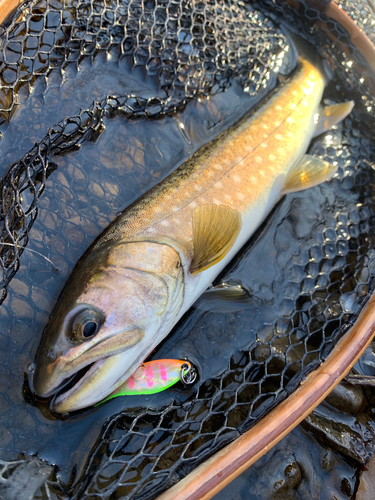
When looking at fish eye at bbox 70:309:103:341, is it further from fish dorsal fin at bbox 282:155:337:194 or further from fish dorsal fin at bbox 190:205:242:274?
fish dorsal fin at bbox 282:155:337:194

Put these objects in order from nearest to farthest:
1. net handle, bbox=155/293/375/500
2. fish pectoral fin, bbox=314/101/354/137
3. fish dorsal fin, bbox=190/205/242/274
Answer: net handle, bbox=155/293/375/500 < fish dorsal fin, bbox=190/205/242/274 < fish pectoral fin, bbox=314/101/354/137

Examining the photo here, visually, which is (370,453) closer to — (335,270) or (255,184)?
(335,270)

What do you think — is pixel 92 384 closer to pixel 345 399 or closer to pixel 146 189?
pixel 146 189

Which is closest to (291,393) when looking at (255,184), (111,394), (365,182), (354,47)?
(111,394)

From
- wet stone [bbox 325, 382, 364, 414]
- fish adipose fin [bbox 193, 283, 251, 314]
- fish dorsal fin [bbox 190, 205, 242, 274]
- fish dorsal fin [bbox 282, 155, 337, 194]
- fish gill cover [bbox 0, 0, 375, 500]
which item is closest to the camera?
fish gill cover [bbox 0, 0, 375, 500]

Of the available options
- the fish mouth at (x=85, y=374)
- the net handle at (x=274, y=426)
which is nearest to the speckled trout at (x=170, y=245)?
the fish mouth at (x=85, y=374)

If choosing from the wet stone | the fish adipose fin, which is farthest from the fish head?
the wet stone

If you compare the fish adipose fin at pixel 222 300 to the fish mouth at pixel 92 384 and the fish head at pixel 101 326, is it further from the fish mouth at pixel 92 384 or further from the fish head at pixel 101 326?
the fish mouth at pixel 92 384

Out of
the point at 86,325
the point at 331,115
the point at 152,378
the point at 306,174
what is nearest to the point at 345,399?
the point at 152,378
